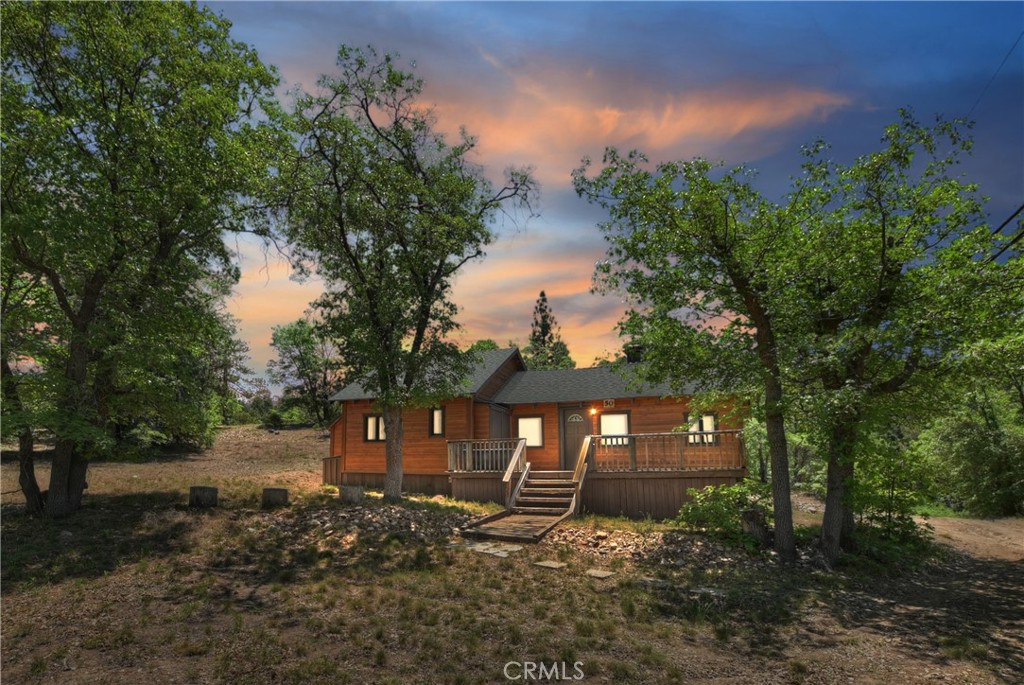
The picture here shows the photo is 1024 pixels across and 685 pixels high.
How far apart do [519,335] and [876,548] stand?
53.2 meters

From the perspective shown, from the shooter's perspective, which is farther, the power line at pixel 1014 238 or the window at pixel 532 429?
the window at pixel 532 429

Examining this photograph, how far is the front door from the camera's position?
22547 millimetres

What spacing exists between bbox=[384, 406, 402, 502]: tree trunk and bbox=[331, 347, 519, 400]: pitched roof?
12.9 feet

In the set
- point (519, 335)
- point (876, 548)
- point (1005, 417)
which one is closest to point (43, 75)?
point (876, 548)

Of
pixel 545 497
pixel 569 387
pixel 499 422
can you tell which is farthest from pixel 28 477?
pixel 569 387

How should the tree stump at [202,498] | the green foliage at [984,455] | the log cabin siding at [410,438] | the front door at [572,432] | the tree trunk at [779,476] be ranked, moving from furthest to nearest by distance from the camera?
the front door at [572,432] → the log cabin siding at [410,438] → the green foliage at [984,455] → the tree stump at [202,498] → the tree trunk at [779,476]

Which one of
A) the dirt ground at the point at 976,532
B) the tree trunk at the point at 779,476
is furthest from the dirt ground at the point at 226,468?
the dirt ground at the point at 976,532

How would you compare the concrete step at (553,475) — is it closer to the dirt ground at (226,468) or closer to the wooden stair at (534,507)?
the wooden stair at (534,507)

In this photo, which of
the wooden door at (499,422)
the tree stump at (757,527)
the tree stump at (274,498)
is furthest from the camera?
the wooden door at (499,422)

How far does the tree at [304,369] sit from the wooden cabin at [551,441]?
22.5 m

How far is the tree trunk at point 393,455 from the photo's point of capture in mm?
16703

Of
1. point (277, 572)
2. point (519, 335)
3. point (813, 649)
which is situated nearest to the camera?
point (813, 649)

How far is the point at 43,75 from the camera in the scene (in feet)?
40.7

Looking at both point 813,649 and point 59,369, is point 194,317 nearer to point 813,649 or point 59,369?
point 59,369
